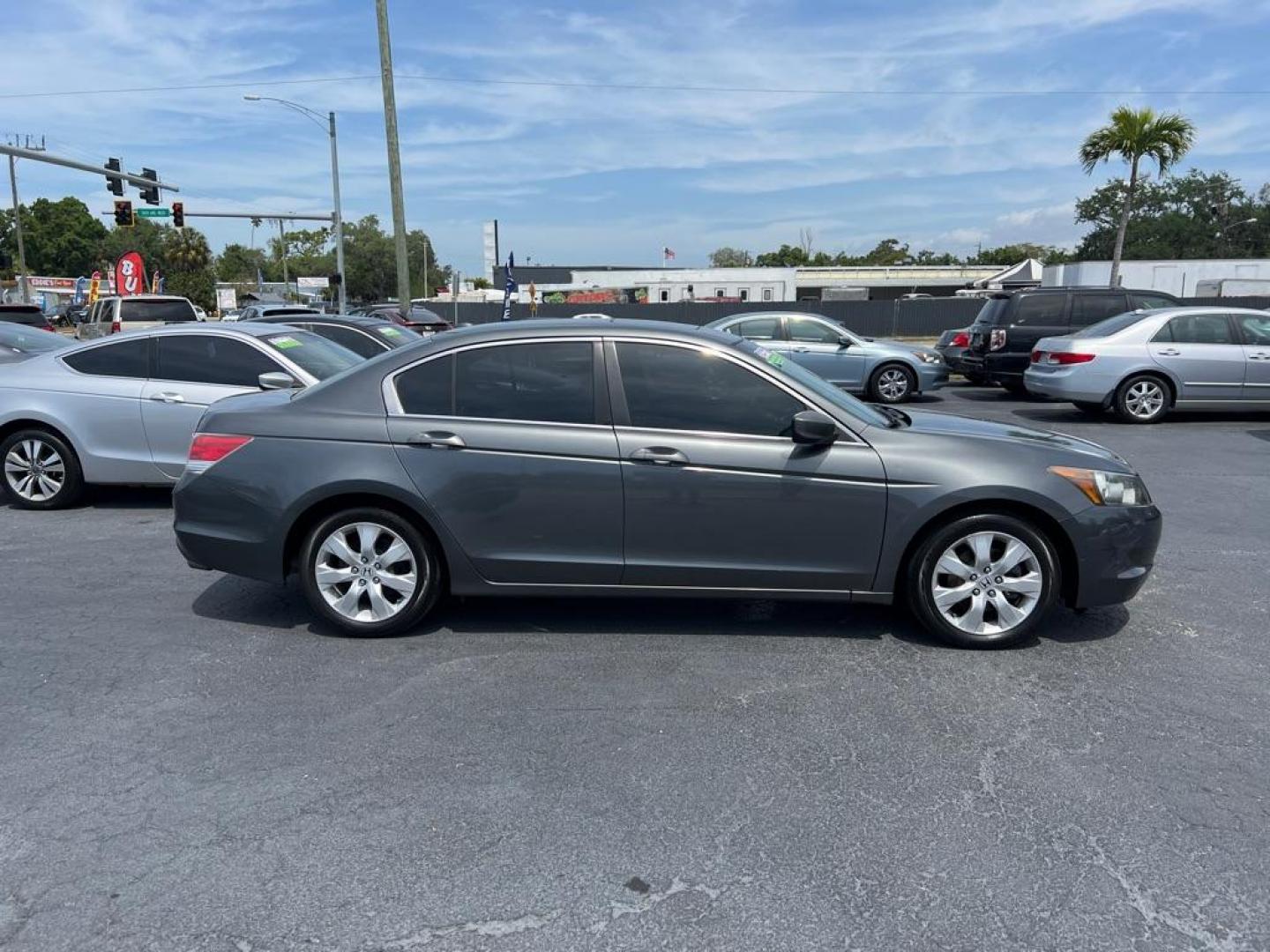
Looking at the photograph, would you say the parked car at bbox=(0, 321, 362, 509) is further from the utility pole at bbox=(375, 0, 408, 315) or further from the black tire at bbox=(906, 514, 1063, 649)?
the utility pole at bbox=(375, 0, 408, 315)

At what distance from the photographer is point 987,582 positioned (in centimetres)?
459

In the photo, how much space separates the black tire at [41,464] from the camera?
7.73 metres

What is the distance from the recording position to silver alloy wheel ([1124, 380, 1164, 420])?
1239 centimetres

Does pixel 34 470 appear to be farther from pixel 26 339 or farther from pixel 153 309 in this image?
pixel 153 309

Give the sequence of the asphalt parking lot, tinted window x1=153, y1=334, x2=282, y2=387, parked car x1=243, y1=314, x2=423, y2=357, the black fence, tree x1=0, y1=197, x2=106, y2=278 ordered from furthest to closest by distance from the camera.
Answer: tree x1=0, y1=197, x2=106, y2=278 < the black fence < parked car x1=243, y1=314, x2=423, y2=357 < tinted window x1=153, y1=334, x2=282, y2=387 < the asphalt parking lot

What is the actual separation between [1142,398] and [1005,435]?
8.92 meters

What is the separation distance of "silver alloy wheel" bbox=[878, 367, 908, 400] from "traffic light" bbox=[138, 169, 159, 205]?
2606 centimetres

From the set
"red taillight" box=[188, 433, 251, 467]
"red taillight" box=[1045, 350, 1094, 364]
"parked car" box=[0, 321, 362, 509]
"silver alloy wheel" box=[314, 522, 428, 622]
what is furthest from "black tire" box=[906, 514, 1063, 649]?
"red taillight" box=[1045, 350, 1094, 364]

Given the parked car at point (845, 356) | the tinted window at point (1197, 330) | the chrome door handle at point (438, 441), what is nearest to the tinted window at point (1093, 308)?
the parked car at point (845, 356)

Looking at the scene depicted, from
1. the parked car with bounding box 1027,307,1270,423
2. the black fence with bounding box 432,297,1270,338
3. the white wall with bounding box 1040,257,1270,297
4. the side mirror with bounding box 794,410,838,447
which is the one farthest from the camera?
the white wall with bounding box 1040,257,1270,297

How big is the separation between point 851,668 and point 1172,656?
1.59m

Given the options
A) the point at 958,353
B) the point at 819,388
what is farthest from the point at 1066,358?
the point at 819,388

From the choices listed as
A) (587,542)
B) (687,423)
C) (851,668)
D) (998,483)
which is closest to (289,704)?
(587,542)

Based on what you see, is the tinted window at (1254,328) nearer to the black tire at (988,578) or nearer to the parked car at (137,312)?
the black tire at (988,578)
